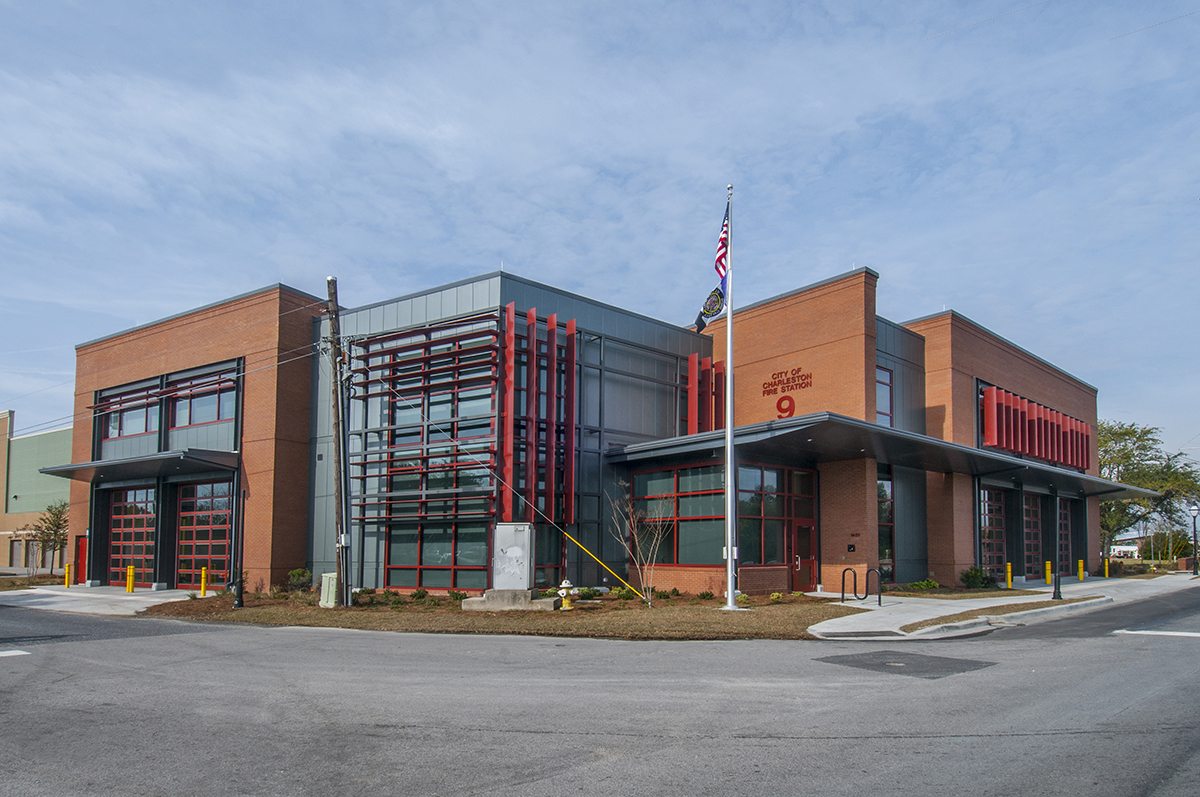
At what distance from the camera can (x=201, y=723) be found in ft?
31.1

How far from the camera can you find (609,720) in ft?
30.8

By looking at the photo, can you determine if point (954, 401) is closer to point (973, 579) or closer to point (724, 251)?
point (973, 579)

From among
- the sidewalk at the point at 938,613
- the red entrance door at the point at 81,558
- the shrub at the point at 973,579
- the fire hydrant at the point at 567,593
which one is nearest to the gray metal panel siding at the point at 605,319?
the fire hydrant at the point at 567,593

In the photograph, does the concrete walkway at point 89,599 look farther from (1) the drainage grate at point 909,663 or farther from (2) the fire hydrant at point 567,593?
(1) the drainage grate at point 909,663

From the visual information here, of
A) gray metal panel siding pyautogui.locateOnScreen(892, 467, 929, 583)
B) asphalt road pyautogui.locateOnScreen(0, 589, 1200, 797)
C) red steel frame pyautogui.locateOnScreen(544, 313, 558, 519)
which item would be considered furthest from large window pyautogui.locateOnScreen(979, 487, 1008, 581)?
asphalt road pyautogui.locateOnScreen(0, 589, 1200, 797)

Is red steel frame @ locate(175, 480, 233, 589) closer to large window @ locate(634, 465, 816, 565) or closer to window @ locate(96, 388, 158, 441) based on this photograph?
window @ locate(96, 388, 158, 441)

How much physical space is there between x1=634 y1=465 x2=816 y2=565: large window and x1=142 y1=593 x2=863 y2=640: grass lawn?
1628 millimetres

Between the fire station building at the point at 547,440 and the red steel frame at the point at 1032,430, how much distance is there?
0.19 m

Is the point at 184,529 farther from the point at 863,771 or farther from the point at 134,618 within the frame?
the point at 863,771

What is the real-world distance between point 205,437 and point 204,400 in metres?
1.39

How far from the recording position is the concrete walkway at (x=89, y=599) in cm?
2670

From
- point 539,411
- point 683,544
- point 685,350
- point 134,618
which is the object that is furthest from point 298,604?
point 685,350

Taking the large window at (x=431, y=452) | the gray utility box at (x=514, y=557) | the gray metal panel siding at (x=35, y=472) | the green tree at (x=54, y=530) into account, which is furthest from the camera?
the gray metal panel siding at (x=35, y=472)

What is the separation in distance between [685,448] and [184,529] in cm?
1967
